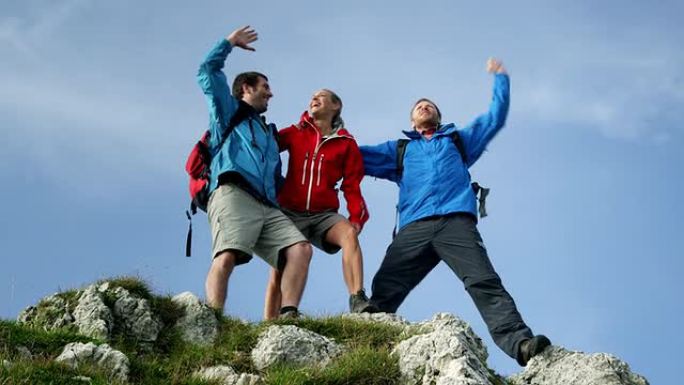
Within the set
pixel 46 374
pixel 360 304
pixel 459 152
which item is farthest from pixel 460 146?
pixel 46 374

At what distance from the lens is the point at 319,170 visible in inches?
557

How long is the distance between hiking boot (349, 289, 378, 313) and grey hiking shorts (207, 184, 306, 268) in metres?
0.98

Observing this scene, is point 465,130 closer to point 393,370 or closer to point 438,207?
point 438,207

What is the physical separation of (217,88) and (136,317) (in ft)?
11.1

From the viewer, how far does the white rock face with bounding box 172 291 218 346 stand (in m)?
11.4

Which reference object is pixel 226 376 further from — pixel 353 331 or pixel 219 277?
pixel 219 277

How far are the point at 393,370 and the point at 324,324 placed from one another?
4.73 ft

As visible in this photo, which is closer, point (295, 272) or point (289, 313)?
point (289, 313)

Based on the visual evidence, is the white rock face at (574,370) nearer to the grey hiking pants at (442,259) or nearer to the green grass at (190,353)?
the green grass at (190,353)

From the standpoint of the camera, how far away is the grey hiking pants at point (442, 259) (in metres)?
13.2

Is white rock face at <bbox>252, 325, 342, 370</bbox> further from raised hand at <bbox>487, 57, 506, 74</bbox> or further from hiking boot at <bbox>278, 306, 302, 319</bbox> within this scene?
raised hand at <bbox>487, 57, 506, 74</bbox>

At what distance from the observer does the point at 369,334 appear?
37.8 feet

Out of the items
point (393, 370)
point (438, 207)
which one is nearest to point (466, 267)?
point (438, 207)

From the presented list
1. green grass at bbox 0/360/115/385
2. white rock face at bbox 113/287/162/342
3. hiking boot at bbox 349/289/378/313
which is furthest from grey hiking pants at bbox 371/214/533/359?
A: green grass at bbox 0/360/115/385
